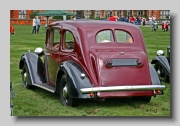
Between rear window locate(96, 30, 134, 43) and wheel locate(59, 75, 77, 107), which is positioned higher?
rear window locate(96, 30, 134, 43)

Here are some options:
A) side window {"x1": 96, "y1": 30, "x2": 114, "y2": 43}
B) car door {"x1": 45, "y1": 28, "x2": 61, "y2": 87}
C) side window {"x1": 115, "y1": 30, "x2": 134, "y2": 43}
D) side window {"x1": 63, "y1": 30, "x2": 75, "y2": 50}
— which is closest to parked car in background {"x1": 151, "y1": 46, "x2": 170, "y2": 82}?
side window {"x1": 115, "y1": 30, "x2": 134, "y2": 43}

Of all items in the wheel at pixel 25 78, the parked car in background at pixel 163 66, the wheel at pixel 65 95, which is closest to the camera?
the wheel at pixel 65 95

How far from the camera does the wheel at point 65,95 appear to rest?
9.21 metres

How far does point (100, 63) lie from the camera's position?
357 inches

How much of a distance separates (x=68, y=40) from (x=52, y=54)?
721mm

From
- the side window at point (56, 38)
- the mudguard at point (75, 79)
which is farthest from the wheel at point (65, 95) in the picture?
the side window at point (56, 38)

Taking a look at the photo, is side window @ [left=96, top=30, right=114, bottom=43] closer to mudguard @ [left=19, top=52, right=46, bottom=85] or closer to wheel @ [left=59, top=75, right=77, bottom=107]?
wheel @ [left=59, top=75, right=77, bottom=107]

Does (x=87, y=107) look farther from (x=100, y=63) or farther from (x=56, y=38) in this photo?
(x=56, y=38)

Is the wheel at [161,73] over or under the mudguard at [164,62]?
under

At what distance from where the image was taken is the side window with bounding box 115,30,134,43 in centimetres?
962

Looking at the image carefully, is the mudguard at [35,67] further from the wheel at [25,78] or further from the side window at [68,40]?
the side window at [68,40]

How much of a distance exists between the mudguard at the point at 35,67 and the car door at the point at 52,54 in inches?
11.5

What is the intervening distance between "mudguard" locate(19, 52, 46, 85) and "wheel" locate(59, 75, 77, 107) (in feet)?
4.86

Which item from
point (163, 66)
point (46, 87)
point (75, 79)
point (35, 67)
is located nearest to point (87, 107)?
point (75, 79)
